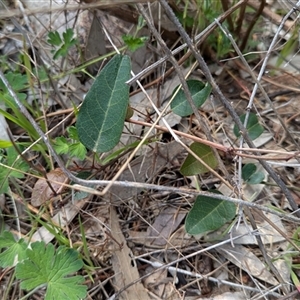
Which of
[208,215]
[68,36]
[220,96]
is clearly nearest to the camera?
[220,96]

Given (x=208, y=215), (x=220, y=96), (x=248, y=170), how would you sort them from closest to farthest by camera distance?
(x=220, y=96) → (x=208, y=215) → (x=248, y=170)

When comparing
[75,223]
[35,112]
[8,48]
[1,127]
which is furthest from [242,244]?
[8,48]

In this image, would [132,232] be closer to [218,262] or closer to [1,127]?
[218,262]

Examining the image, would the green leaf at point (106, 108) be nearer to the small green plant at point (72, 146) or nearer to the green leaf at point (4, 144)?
the small green plant at point (72, 146)

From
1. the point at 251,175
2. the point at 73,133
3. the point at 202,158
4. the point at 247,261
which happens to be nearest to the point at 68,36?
the point at 73,133

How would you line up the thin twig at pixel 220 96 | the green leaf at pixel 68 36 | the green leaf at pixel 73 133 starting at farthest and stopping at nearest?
the green leaf at pixel 68 36, the green leaf at pixel 73 133, the thin twig at pixel 220 96

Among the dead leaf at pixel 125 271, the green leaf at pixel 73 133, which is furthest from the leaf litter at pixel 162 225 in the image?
the green leaf at pixel 73 133

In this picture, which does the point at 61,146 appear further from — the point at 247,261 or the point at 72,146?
the point at 247,261
